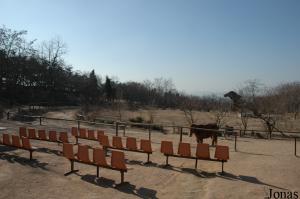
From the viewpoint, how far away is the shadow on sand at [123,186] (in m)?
9.97

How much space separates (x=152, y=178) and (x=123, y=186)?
4.05 ft

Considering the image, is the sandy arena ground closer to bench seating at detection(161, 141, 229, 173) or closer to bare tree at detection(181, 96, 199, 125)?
bench seating at detection(161, 141, 229, 173)

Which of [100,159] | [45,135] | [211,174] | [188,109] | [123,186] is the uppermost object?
[188,109]

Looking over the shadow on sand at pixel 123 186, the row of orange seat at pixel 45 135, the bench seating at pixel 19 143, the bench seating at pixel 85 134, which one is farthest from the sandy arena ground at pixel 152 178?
the bench seating at pixel 85 134

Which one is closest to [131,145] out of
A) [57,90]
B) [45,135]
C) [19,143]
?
[19,143]

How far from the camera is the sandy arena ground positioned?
9953 mm

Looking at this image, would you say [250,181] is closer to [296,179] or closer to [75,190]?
[296,179]

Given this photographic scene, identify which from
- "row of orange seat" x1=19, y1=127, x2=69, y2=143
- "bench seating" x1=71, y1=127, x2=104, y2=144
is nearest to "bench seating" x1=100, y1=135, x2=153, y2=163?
"bench seating" x1=71, y1=127, x2=104, y2=144

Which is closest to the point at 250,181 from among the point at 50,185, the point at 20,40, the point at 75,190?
the point at 75,190

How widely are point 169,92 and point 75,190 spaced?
90.3 m

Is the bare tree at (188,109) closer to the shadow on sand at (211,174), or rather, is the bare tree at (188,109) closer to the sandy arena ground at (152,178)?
the sandy arena ground at (152,178)

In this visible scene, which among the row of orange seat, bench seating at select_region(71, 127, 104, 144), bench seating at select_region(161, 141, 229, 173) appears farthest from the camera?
bench seating at select_region(71, 127, 104, 144)

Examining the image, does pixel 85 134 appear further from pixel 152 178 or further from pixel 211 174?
pixel 211 174

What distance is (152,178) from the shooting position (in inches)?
458
